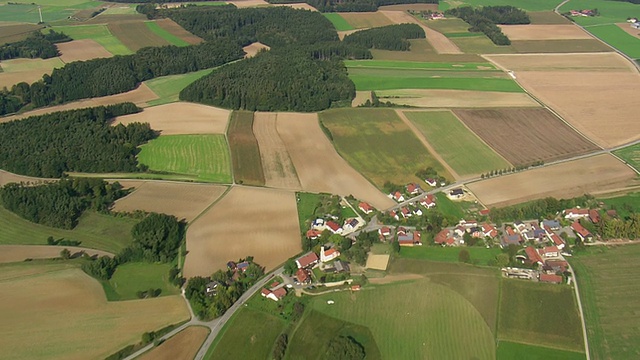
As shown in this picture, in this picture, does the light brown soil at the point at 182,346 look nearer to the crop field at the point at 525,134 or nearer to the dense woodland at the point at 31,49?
the crop field at the point at 525,134

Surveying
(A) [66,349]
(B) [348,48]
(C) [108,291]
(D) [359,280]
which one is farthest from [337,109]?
(A) [66,349]

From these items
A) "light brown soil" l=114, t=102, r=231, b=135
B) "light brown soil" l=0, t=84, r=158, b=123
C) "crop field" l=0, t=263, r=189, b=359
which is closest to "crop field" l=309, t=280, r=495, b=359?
"crop field" l=0, t=263, r=189, b=359

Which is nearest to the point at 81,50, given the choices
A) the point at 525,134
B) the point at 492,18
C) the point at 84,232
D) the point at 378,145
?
the point at 84,232

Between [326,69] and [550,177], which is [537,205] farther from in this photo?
[326,69]

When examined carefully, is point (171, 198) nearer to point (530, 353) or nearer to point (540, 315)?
point (540, 315)

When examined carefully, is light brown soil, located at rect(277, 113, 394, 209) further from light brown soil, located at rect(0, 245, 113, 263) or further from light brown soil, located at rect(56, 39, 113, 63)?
light brown soil, located at rect(56, 39, 113, 63)
